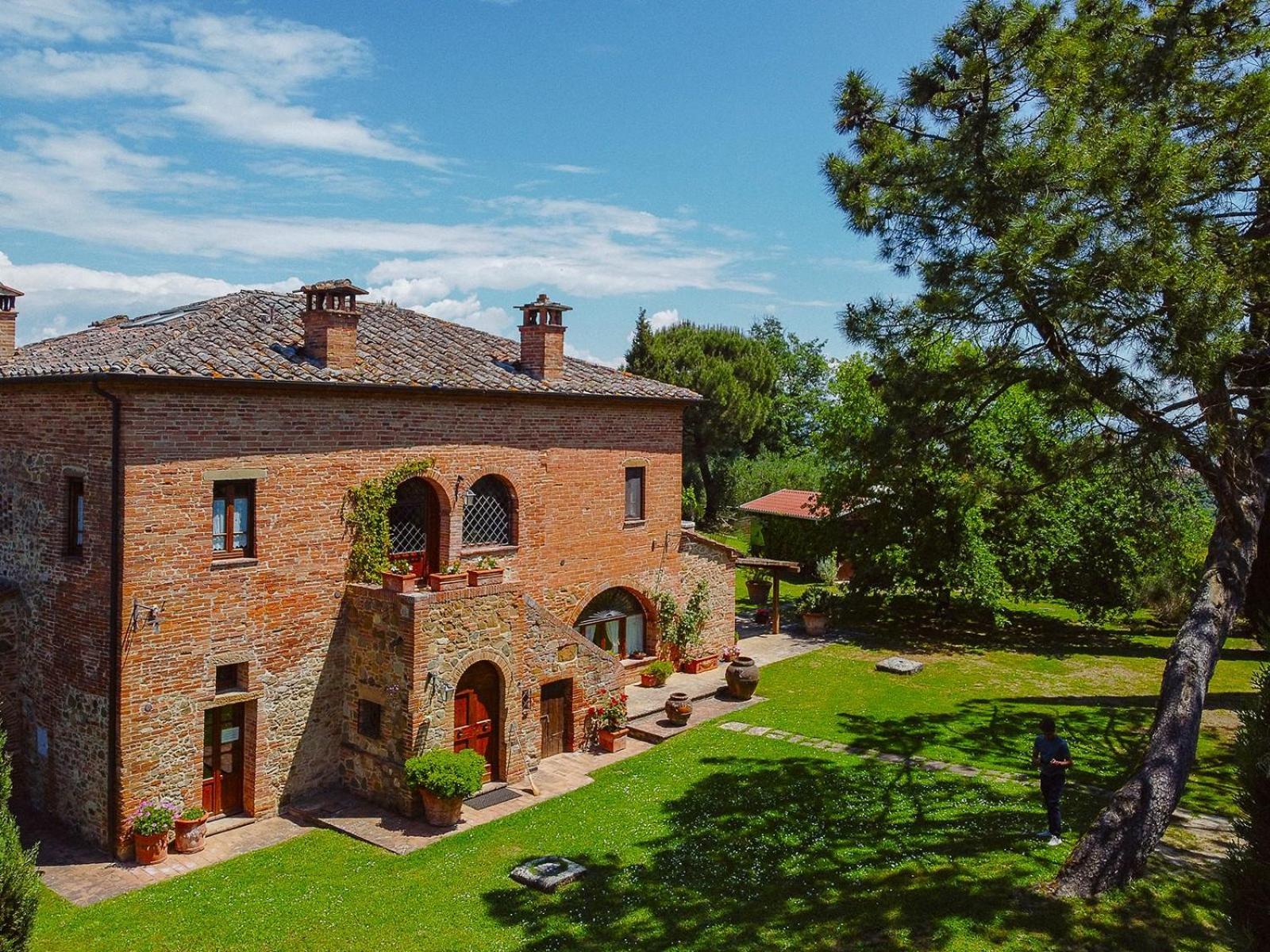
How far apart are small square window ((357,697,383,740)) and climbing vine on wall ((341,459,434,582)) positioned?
2100 mm

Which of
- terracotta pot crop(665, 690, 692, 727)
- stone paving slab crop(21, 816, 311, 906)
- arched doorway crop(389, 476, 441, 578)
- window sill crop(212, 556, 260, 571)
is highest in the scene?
arched doorway crop(389, 476, 441, 578)

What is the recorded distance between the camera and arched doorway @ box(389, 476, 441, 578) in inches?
664

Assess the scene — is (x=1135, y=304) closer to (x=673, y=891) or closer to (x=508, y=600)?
(x=673, y=891)

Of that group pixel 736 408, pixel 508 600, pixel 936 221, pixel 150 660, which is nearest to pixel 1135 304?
pixel 936 221

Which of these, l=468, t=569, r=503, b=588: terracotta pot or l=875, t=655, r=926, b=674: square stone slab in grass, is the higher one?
l=468, t=569, r=503, b=588: terracotta pot

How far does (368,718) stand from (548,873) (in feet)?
15.6

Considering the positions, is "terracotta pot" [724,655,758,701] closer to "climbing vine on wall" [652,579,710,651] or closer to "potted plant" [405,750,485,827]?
"climbing vine on wall" [652,579,710,651]

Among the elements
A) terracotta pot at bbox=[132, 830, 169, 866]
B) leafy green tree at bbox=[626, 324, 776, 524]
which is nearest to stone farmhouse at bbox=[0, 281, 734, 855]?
terracotta pot at bbox=[132, 830, 169, 866]

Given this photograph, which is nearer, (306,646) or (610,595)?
(306,646)

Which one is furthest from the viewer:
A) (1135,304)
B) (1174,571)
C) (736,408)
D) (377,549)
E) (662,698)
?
(736,408)

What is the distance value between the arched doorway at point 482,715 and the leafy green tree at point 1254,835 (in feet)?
36.2

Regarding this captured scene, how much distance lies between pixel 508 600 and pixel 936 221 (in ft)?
30.3

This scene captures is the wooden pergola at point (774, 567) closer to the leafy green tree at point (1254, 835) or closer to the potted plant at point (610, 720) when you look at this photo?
the potted plant at point (610, 720)

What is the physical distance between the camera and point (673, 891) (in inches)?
468
